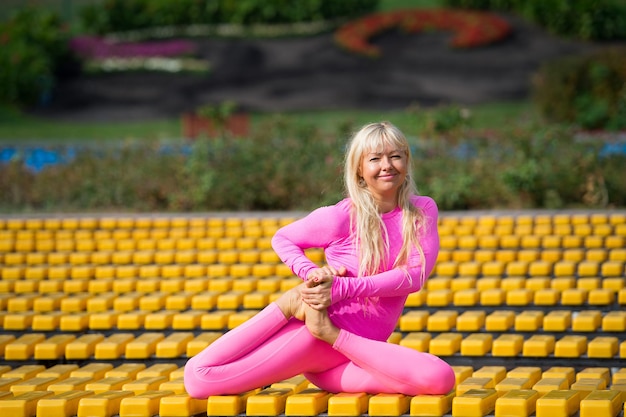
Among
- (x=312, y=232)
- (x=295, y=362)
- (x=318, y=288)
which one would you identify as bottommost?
(x=295, y=362)

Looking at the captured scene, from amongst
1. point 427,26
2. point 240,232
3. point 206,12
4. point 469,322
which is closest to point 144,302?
point 240,232

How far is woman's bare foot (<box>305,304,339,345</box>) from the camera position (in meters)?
4.48

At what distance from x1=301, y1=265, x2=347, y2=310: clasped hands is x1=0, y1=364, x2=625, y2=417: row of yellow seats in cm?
43

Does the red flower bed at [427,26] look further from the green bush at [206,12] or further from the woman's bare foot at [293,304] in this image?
the woman's bare foot at [293,304]

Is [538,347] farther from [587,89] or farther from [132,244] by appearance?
[587,89]

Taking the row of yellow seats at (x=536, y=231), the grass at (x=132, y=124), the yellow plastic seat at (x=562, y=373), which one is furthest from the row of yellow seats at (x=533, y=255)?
the grass at (x=132, y=124)

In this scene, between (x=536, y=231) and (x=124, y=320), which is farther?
(x=536, y=231)

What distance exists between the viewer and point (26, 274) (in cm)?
931

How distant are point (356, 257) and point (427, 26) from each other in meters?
23.1

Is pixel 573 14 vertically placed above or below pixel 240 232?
above

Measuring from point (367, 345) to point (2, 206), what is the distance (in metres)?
9.35

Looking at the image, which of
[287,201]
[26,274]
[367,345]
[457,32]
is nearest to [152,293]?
[26,274]

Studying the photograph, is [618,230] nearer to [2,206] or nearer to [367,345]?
[367,345]

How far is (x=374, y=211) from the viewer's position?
15.1ft
